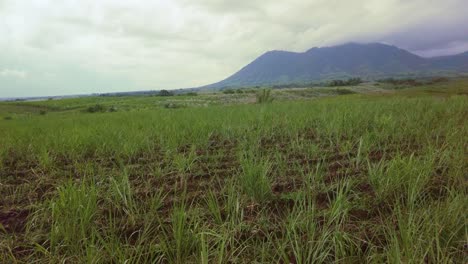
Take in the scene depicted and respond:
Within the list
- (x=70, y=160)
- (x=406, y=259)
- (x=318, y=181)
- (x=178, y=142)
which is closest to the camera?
(x=406, y=259)

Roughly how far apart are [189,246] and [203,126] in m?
4.68

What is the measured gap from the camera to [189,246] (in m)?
1.69

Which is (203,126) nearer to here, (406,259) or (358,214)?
(358,214)

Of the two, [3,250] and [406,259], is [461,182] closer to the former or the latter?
[406,259]

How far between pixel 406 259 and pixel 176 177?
256 centimetres

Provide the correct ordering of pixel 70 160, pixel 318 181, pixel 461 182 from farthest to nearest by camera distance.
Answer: pixel 70 160 < pixel 318 181 < pixel 461 182

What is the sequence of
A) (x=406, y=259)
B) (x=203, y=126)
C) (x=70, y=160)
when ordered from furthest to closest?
(x=203, y=126)
(x=70, y=160)
(x=406, y=259)

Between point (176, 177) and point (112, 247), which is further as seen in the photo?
point (176, 177)

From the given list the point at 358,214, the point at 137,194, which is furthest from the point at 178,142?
the point at 358,214

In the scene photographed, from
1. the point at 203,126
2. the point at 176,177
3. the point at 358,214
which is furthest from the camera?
the point at 203,126

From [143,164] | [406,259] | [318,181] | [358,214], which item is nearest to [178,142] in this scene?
[143,164]

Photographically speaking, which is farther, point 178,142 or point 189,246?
point 178,142

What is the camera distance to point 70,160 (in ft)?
14.1

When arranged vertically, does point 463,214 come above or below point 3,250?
above
